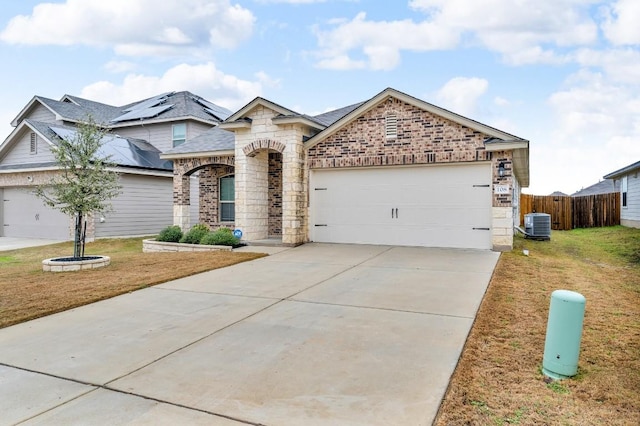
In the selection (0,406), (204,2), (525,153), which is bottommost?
(0,406)

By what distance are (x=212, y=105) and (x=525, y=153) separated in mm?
18425

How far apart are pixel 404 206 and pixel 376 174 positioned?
4.30ft

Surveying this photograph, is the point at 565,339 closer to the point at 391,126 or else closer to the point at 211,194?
the point at 391,126

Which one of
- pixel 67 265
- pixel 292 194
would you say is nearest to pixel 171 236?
pixel 292 194

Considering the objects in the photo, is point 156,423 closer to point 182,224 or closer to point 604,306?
point 604,306

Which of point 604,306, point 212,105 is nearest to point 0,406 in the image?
point 604,306

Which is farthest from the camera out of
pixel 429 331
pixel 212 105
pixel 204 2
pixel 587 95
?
pixel 212 105

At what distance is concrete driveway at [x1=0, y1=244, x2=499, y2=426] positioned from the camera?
10.6 feet

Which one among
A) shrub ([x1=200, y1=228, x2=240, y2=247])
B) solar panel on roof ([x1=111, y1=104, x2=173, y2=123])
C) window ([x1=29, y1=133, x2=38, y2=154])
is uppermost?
solar panel on roof ([x1=111, y1=104, x2=173, y2=123])

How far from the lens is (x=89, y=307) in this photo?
21.0 feet

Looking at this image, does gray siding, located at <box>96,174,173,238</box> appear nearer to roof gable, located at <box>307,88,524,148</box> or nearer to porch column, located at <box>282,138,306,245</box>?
porch column, located at <box>282,138,306,245</box>

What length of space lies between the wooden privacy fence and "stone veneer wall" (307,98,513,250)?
15051 mm

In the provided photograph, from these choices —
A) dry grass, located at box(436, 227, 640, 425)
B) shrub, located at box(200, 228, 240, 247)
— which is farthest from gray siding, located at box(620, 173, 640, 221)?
shrub, located at box(200, 228, 240, 247)

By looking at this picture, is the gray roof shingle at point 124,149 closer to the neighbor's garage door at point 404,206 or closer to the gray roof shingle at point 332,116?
the gray roof shingle at point 332,116
